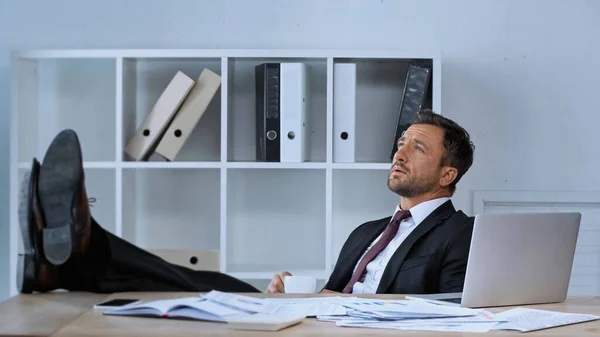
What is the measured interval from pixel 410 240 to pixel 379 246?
0.18m

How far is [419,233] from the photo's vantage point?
8.07ft

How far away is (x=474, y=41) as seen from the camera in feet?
11.2

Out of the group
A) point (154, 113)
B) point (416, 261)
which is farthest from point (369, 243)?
point (154, 113)

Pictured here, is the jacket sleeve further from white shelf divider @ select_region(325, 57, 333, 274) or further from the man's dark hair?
white shelf divider @ select_region(325, 57, 333, 274)

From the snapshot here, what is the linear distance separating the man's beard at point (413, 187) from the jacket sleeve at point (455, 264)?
1.04 ft

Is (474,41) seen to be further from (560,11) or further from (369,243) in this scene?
(369,243)

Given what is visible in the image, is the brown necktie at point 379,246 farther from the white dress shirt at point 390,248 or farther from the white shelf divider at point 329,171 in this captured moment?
the white shelf divider at point 329,171

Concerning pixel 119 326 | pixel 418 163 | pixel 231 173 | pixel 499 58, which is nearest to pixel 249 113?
pixel 231 173

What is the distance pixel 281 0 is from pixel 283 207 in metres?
0.84

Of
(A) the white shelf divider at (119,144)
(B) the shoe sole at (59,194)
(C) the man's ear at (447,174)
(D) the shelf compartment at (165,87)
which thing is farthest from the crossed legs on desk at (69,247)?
(D) the shelf compartment at (165,87)

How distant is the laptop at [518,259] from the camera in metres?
1.75

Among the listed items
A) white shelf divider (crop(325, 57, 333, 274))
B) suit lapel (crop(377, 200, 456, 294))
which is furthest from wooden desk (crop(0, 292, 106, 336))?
white shelf divider (crop(325, 57, 333, 274))

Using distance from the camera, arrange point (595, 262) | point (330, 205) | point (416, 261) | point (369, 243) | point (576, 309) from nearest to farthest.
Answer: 1. point (576, 309)
2. point (416, 261)
3. point (369, 243)
4. point (330, 205)
5. point (595, 262)

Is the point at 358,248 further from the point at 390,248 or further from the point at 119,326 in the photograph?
the point at 119,326
